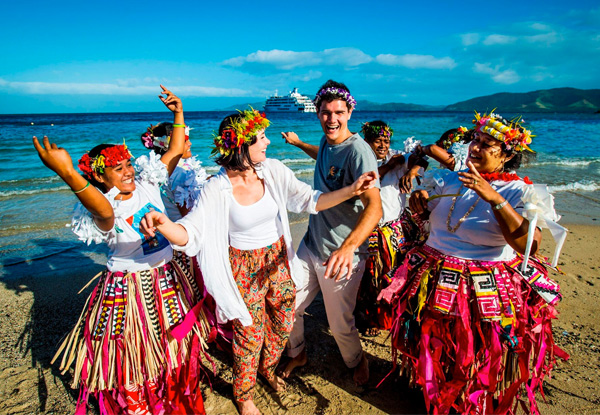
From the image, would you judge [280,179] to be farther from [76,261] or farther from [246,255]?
[76,261]

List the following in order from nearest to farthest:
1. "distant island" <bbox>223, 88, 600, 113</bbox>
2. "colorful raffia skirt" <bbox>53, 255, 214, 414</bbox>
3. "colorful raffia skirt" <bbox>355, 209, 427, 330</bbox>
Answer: "colorful raffia skirt" <bbox>53, 255, 214, 414</bbox> → "colorful raffia skirt" <bbox>355, 209, 427, 330</bbox> → "distant island" <bbox>223, 88, 600, 113</bbox>

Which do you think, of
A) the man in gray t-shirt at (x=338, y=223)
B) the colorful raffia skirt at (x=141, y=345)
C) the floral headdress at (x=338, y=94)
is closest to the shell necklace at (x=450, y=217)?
the man in gray t-shirt at (x=338, y=223)

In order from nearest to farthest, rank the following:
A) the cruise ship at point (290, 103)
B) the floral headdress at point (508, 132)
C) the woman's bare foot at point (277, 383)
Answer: the floral headdress at point (508, 132), the woman's bare foot at point (277, 383), the cruise ship at point (290, 103)

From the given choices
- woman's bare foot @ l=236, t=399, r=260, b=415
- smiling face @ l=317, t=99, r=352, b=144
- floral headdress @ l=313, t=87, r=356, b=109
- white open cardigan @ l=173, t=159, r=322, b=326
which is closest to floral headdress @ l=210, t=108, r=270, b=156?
white open cardigan @ l=173, t=159, r=322, b=326

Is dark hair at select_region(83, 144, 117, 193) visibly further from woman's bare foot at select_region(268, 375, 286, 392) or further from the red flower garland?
the red flower garland

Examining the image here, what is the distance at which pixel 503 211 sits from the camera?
6.07ft

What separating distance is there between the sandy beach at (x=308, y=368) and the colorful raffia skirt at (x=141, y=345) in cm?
32

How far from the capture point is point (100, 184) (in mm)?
2494

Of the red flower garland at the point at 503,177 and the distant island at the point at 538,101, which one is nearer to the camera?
the red flower garland at the point at 503,177

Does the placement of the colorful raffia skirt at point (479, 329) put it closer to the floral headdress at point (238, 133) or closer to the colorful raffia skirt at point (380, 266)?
the colorful raffia skirt at point (380, 266)

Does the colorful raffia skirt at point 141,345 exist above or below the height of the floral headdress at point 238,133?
below

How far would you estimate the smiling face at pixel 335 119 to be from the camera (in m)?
2.67

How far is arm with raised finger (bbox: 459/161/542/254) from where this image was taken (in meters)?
1.81

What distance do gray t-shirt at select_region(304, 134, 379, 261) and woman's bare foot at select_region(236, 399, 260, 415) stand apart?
1216mm
